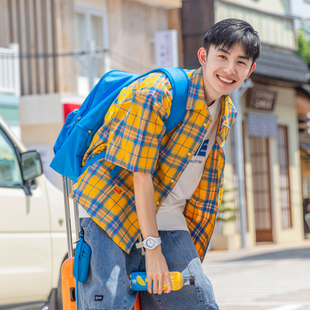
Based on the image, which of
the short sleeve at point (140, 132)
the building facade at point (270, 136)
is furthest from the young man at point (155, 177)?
the building facade at point (270, 136)

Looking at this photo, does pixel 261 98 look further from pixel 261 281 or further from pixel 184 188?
pixel 184 188

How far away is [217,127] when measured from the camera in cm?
291

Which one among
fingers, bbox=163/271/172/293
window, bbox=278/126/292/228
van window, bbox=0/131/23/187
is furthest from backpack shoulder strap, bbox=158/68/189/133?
window, bbox=278/126/292/228

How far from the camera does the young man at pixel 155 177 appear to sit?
258 cm

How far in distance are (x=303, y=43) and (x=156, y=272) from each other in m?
43.3

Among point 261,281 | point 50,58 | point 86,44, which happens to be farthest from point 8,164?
point 86,44

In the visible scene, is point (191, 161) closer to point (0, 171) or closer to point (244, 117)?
point (0, 171)

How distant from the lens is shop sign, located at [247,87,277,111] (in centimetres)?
2130

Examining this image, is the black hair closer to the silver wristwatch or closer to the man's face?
the man's face

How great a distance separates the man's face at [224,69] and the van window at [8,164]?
251 centimetres

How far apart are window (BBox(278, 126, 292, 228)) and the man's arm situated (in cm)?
2076

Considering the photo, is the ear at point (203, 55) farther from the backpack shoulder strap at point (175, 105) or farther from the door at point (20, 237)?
the door at point (20, 237)

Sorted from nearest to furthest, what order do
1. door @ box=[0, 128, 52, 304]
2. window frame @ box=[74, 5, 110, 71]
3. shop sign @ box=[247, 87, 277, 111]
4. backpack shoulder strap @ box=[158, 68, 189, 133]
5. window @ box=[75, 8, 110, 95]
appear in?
backpack shoulder strap @ box=[158, 68, 189, 133] → door @ box=[0, 128, 52, 304] → window @ box=[75, 8, 110, 95] → window frame @ box=[74, 5, 110, 71] → shop sign @ box=[247, 87, 277, 111]

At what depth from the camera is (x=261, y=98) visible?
2173 centimetres
